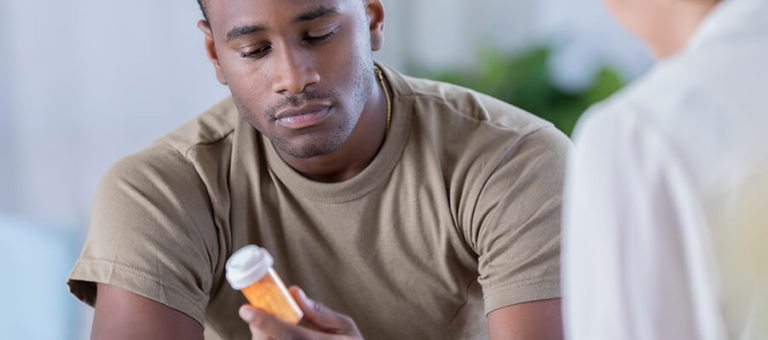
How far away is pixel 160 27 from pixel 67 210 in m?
0.60

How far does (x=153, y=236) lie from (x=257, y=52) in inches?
11.2

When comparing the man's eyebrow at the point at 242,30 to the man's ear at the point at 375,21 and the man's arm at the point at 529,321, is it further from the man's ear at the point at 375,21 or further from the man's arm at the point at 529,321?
the man's arm at the point at 529,321

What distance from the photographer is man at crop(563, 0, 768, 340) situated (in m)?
0.85

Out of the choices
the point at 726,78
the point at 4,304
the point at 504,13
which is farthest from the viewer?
the point at 504,13

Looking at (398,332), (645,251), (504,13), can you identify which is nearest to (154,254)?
(398,332)

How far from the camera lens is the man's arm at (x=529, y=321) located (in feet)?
4.94

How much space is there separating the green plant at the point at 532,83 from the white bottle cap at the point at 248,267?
2.60 m

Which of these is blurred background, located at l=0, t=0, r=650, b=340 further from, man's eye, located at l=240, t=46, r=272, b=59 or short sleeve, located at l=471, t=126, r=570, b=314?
short sleeve, located at l=471, t=126, r=570, b=314

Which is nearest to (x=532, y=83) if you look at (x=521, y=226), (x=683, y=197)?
(x=521, y=226)

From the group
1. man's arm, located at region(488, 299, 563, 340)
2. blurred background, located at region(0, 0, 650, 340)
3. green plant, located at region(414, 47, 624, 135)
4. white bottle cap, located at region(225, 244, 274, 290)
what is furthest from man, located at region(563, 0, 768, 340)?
green plant, located at region(414, 47, 624, 135)

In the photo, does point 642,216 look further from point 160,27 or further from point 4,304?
point 160,27

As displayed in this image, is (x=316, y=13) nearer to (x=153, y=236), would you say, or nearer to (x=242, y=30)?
(x=242, y=30)

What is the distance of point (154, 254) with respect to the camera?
157 cm

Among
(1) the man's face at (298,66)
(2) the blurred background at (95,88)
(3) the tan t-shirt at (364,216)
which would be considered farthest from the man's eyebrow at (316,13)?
(2) the blurred background at (95,88)
